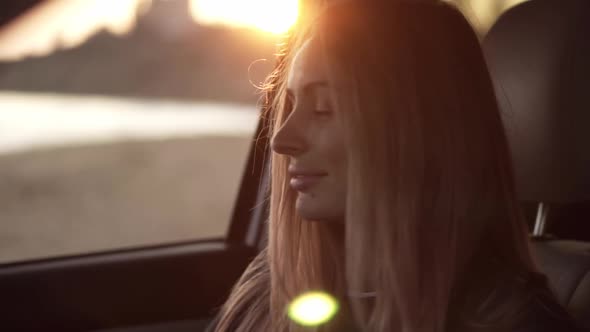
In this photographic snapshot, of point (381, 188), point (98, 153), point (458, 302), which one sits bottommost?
point (98, 153)

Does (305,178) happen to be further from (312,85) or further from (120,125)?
(120,125)

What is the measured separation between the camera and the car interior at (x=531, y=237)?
5.44 ft

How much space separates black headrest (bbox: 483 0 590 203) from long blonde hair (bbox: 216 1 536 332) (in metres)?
0.38

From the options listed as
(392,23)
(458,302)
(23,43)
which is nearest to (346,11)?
(392,23)

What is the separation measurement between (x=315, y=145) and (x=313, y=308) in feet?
1.16

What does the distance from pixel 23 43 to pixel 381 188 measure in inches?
171

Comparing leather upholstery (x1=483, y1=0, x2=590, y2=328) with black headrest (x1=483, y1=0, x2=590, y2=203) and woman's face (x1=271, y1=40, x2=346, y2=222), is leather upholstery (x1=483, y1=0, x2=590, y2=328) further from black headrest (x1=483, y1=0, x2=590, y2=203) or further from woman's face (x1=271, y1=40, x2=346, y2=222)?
woman's face (x1=271, y1=40, x2=346, y2=222)

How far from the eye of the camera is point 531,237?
1867 mm

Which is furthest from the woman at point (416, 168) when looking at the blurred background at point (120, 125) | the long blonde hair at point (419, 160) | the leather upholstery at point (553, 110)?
the blurred background at point (120, 125)

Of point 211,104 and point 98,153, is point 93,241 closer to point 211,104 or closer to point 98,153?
point 98,153

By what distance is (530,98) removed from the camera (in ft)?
5.56

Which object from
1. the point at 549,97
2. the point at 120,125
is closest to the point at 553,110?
the point at 549,97

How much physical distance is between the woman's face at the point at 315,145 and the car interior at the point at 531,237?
498 millimetres

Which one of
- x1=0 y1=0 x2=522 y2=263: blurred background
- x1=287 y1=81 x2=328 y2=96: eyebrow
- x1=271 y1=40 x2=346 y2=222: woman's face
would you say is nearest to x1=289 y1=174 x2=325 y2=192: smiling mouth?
x1=271 y1=40 x2=346 y2=222: woman's face
